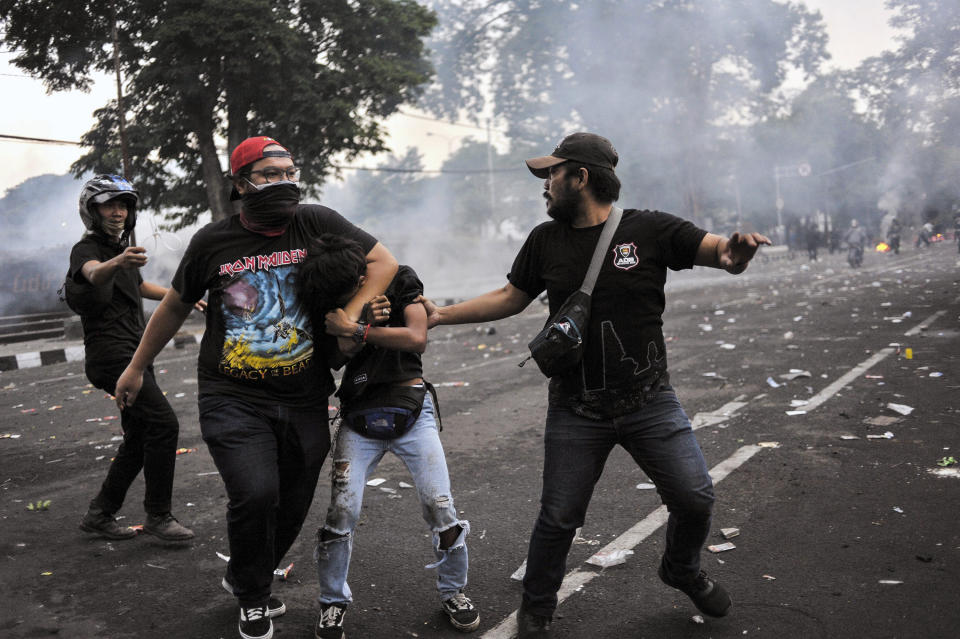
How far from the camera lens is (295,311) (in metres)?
2.90

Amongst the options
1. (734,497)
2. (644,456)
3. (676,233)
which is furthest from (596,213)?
(734,497)

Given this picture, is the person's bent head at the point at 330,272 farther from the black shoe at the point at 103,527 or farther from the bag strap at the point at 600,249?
the black shoe at the point at 103,527

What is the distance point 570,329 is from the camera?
2.73 metres

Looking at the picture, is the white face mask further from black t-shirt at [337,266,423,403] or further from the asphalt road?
black t-shirt at [337,266,423,403]

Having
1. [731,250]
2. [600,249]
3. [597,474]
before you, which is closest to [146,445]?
[597,474]

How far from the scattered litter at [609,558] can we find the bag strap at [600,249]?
1.39 meters

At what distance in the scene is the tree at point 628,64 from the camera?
116ft

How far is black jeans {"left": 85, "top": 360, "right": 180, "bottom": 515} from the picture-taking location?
13.0 ft

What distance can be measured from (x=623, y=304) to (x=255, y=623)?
5.53ft

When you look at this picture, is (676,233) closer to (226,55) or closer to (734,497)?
(734,497)

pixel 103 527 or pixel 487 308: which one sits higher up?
pixel 487 308

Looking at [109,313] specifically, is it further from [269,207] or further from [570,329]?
[570,329]

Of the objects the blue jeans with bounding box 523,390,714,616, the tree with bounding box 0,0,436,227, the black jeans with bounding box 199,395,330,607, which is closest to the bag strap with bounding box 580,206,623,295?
the blue jeans with bounding box 523,390,714,616

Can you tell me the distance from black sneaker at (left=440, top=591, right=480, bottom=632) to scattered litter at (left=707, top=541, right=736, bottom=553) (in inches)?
47.7
